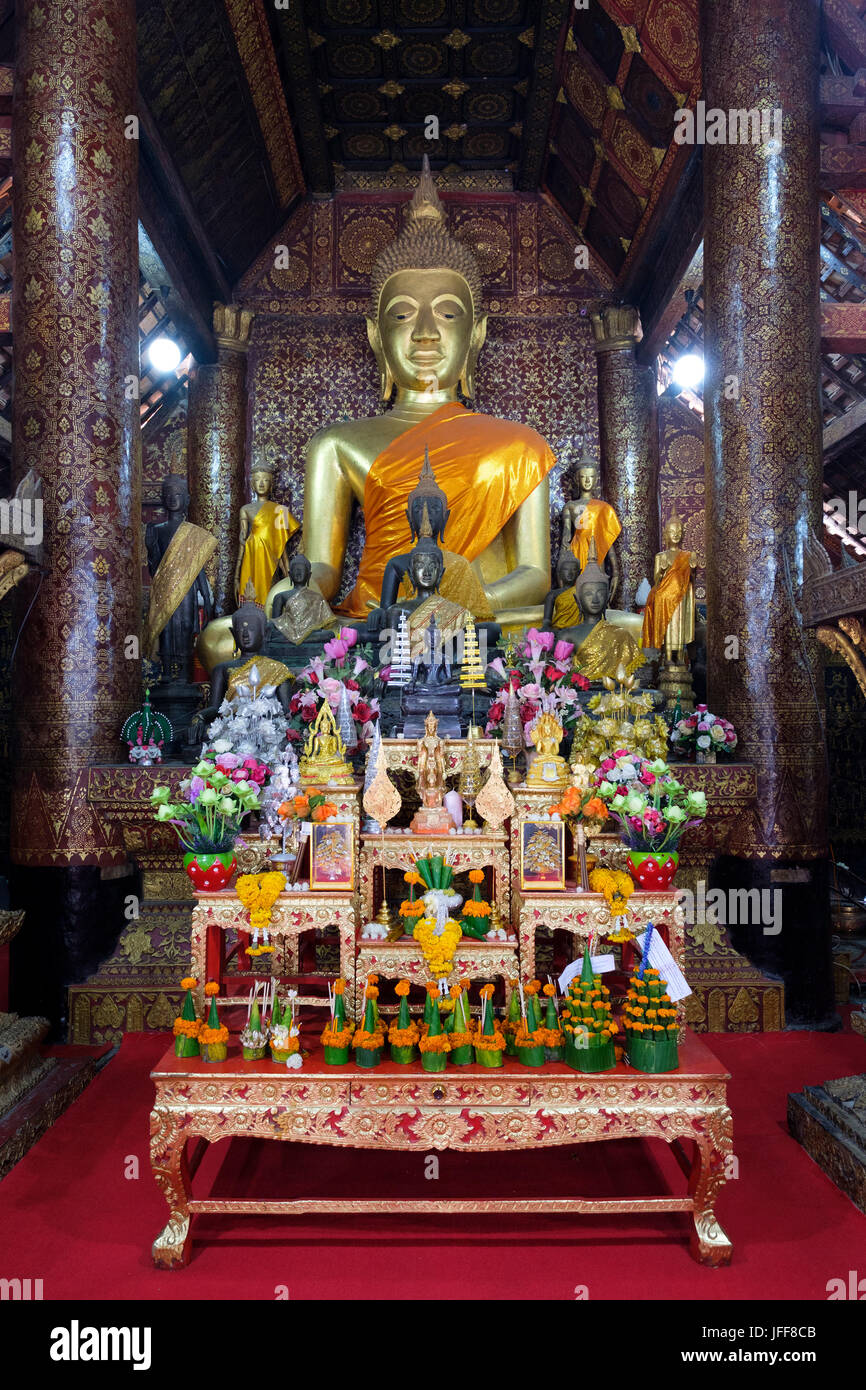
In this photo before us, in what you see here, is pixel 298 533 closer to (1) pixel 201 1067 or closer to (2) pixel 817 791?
(2) pixel 817 791

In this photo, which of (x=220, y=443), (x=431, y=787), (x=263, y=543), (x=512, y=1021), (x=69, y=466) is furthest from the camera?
(x=220, y=443)

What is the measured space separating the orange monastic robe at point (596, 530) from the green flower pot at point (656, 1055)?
225 inches

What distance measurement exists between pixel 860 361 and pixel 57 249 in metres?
7.43

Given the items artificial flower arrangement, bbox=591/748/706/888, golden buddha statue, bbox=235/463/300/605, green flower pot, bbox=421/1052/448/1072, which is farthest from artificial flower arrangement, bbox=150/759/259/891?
golden buddha statue, bbox=235/463/300/605

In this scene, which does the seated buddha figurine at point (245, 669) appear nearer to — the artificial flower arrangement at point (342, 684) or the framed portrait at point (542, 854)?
the artificial flower arrangement at point (342, 684)

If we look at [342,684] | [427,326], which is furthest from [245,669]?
[427,326]

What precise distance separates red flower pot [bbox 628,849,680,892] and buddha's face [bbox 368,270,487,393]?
6151mm

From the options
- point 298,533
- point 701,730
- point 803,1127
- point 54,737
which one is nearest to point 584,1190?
point 803,1127

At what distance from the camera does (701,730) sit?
5.07 m

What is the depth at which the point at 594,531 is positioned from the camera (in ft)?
27.0

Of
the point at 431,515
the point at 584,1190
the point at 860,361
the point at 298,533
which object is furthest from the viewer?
the point at 860,361

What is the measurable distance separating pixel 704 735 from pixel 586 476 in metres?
4.18

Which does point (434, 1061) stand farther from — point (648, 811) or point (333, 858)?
point (648, 811)

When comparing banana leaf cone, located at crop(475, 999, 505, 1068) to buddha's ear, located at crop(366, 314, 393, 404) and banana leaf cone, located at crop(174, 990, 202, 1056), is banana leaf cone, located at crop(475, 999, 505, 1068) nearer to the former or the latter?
banana leaf cone, located at crop(174, 990, 202, 1056)
